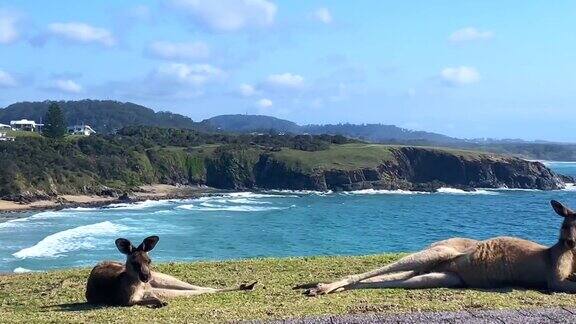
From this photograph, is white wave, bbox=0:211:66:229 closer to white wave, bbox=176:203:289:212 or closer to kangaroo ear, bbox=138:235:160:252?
white wave, bbox=176:203:289:212

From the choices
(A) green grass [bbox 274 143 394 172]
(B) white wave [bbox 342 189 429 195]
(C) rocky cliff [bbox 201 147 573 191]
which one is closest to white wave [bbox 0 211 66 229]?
(C) rocky cliff [bbox 201 147 573 191]

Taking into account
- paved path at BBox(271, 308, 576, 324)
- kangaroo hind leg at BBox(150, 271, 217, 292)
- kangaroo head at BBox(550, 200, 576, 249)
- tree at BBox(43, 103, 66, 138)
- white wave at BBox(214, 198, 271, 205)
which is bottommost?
white wave at BBox(214, 198, 271, 205)

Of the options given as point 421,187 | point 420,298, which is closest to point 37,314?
point 420,298

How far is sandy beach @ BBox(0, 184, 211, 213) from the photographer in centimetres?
9719

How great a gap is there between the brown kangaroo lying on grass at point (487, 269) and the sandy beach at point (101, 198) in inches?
3423

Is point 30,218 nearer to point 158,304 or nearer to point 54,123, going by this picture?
point 54,123

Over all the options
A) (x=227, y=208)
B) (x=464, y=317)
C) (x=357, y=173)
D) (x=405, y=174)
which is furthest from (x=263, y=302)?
(x=405, y=174)

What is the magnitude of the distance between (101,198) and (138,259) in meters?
103

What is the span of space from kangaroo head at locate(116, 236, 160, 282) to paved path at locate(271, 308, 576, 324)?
3.09 meters

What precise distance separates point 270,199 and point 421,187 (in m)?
37.6

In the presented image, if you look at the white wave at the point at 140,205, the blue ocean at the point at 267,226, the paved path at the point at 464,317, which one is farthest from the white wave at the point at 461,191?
the paved path at the point at 464,317

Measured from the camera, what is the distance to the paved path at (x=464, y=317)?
31.6ft

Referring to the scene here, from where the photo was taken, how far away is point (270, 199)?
120875 mm

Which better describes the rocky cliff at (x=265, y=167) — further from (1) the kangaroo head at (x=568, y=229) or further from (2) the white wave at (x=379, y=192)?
(1) the kangaroo head at (x=568, y=229)
